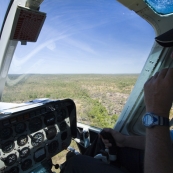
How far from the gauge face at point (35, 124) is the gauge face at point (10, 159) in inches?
12.6

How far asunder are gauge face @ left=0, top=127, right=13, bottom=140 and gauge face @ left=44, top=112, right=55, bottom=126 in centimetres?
43

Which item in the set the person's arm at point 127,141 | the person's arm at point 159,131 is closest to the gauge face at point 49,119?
the person's arm at point 127,141

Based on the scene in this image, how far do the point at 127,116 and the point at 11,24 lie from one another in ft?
5.27

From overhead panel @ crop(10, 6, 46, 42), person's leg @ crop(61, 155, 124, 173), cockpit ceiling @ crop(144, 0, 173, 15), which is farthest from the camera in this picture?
overhead panel @ crop(10, 6, 46, 42)

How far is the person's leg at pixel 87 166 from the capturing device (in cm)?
103

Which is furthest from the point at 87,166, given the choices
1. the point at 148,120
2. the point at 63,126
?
the point at 63,126

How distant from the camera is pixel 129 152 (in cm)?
138

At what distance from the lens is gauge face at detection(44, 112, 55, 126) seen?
81.4 inches

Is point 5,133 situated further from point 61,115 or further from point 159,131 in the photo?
point 159,131

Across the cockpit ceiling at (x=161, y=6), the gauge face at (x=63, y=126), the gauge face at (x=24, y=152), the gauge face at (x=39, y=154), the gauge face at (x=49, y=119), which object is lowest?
the gauge face at (x=39, y=154)

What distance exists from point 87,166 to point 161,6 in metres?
1.31

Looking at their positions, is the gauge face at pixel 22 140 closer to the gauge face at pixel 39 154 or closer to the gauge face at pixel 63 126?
the gauge face at pixel 39 154

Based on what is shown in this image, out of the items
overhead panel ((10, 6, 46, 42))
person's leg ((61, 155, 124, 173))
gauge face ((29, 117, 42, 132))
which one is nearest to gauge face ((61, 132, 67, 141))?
gauge face ((29, 117, 42, 132))

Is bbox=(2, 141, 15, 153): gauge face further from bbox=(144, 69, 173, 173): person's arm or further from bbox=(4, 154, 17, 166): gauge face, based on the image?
bbox=(144, 69, 173, 173): person's arm
